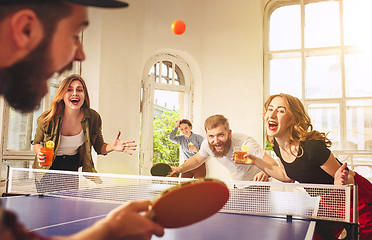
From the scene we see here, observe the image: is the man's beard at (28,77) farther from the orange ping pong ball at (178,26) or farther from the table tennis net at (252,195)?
the orange ping pong ball at (178,26)

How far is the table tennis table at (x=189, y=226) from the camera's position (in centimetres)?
155

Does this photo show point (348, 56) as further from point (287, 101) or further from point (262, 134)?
point (287, 101)

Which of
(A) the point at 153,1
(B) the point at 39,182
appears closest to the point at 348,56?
(A) the point at 153,1

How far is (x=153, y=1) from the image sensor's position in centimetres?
713

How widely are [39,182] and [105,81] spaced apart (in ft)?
10.6

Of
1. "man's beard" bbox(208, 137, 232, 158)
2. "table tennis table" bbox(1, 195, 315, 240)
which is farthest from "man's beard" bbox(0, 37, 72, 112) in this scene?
"man's beard" bbox(208, 137, 232, 158)

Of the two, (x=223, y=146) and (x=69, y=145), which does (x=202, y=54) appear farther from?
(x=69, y=145)

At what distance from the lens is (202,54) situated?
7.45 metres

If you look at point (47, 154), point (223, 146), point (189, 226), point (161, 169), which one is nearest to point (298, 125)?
point (223, 146)

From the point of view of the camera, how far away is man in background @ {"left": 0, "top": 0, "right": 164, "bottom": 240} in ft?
1.71

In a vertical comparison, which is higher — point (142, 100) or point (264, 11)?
point (264, 11)

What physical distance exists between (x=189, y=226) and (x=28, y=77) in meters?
1.33

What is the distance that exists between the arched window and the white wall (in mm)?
229

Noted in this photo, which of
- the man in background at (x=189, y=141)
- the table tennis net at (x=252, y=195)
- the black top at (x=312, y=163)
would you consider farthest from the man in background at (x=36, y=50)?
the man in background at (x=189, y=141)
